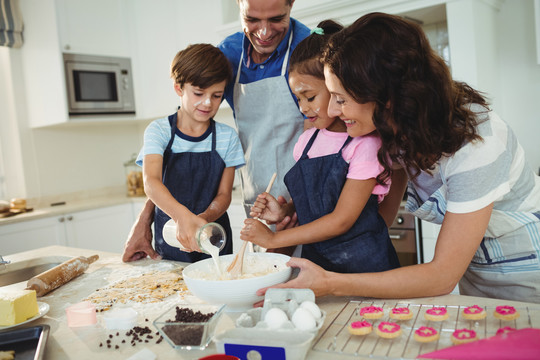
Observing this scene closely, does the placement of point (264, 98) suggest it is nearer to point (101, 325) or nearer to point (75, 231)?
point (101, 325)

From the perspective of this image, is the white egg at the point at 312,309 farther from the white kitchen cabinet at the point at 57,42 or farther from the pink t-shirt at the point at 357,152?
the white kitchen cabinet at the point at 57,42

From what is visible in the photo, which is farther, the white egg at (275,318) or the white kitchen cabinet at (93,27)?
the white kitchen cabinet at (93,27)

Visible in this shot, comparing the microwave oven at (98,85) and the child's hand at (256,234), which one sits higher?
the microwave oven at (98,85)

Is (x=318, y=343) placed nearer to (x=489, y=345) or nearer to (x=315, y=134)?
(x=489, y=345)

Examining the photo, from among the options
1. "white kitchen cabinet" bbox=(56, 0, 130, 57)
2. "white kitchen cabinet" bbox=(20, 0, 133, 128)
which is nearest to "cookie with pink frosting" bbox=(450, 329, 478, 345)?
"white kitchen cabinet" bbox=(20, 0, 133, 128)

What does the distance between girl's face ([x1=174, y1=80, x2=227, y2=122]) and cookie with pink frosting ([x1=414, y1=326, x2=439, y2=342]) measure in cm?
113

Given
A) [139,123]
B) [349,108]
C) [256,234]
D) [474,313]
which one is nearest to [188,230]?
[256,234]

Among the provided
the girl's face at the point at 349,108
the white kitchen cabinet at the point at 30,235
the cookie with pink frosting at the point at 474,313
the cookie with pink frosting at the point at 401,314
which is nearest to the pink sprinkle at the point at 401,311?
the cookie with pink frosting at the point at 401,314

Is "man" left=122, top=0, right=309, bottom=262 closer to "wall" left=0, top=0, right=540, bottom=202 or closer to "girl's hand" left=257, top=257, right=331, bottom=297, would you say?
"girl's hand" left=257, top=257, right=331, bottom=297

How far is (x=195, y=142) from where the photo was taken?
1.83m

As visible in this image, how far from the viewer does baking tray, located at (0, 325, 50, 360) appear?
100cm

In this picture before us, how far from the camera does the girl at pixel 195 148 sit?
170 cm

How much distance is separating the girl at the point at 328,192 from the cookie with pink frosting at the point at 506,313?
49 cm

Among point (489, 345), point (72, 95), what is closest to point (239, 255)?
point (489, 345)
